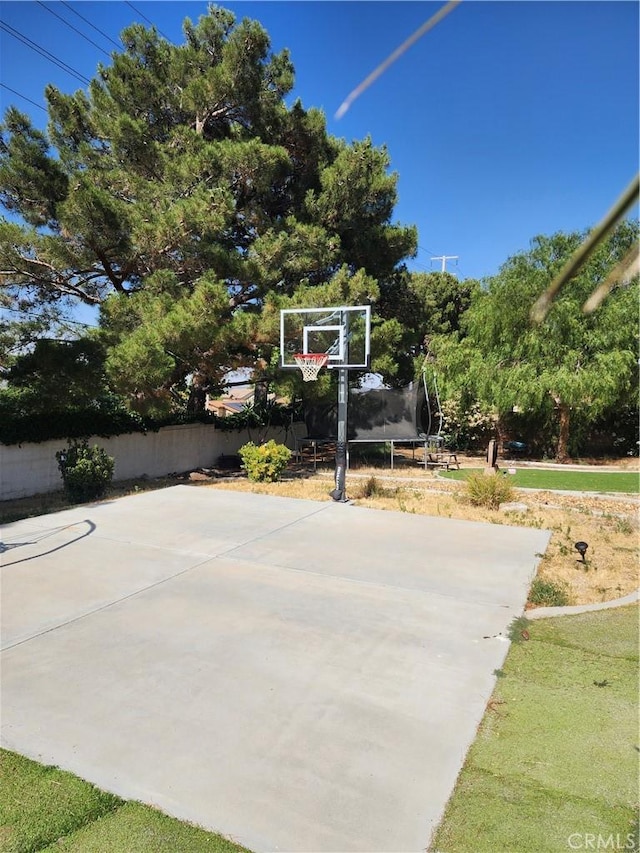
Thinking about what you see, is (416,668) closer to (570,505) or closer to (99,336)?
(570,505)

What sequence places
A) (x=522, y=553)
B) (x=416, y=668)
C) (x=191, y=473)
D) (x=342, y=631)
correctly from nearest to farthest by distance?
1. (x=416, y=668)
2. (x=342, y=631)
3. (x=522, y=553)
4. (x=191, y=473)

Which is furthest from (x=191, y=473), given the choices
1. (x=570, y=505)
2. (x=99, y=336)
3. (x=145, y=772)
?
(x=145, y=772)

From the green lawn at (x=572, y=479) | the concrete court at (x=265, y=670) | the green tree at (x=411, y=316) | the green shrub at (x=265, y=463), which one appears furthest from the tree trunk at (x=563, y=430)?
the concrete court at (x=265, y=670)

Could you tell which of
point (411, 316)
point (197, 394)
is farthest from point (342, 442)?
point (411, 316)

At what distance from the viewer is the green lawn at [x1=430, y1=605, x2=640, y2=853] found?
7.18ft

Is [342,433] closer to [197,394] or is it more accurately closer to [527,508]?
[527,508]

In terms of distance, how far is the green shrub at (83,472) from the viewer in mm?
9391

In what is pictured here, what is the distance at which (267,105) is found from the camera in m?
12.8

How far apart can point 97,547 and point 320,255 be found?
8.67 m

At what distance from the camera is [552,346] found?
15023 millimetres

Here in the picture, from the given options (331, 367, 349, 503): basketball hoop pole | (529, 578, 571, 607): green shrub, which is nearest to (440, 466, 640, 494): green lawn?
(331, 367, 349, 503): basketball hoop pole

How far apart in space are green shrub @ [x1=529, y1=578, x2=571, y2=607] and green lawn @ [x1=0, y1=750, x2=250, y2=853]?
145 inches

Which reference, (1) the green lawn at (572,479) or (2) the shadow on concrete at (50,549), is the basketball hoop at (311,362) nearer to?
(1) the green lawn at (572,479)

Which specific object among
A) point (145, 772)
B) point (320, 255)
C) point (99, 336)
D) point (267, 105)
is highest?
point (267, 105)
